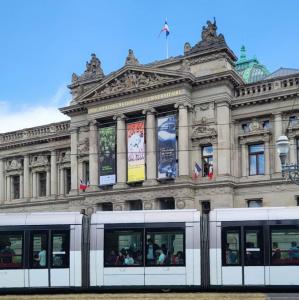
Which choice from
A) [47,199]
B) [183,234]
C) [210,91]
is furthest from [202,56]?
[183,234]

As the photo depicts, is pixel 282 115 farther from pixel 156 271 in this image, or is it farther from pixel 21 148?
pixel 21 148

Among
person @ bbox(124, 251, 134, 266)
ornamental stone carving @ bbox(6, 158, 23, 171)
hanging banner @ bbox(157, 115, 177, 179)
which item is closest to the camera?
person @ bbox(124, 251, 134, 266)

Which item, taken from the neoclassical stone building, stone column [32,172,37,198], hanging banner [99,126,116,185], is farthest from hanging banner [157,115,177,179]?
stone column [32,172,37,198]

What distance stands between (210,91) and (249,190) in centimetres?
823

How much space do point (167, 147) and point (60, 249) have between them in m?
23.1

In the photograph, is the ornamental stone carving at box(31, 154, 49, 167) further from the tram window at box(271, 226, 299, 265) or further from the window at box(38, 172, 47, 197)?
the tram window at box(271, 226, 299, 265)

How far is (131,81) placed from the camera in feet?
158

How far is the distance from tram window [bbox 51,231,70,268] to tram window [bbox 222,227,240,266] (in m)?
6.23

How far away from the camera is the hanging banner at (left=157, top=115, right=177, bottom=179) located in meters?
45.4

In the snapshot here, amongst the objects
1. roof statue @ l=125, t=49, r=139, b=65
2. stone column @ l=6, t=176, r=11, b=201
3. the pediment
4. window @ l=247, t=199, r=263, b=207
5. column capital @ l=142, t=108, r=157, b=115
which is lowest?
window @ l=247, t=199, r=263, b=207

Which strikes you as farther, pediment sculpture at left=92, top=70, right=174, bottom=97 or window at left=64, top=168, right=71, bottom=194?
window at left=64, top=168, right=71, bottom=194

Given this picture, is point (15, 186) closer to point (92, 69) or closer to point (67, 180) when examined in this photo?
point (67, 180)

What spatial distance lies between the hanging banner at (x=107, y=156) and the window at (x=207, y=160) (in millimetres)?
7686

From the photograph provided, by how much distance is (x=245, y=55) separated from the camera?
2840 inches
